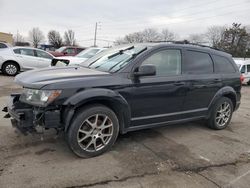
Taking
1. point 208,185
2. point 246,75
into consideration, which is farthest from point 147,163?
point 246,75

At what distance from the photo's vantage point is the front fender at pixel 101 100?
3.53 meters

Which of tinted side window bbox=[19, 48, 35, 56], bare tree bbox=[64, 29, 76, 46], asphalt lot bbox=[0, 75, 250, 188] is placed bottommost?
asphalt lot bbox=[0, 75, 250, 188]

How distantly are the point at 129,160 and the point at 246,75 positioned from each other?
55.2ft

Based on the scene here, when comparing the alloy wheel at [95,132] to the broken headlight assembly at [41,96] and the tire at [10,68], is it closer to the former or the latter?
the broken headlight assembly at [41,96]

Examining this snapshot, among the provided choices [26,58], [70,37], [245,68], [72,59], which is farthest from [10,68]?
[70,37]

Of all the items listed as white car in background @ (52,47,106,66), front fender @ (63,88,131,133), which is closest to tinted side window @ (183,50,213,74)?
front fender @ (63,88,131,133)

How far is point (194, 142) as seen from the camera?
185 inches

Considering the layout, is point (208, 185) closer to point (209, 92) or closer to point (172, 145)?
point (172, 145)

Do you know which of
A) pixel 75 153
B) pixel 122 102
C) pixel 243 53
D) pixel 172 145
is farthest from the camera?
pixel 243 53

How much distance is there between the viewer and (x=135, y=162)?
374 cm

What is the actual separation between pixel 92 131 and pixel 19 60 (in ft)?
33.6

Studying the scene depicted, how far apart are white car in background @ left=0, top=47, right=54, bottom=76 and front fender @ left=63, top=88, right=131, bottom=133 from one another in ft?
33.1

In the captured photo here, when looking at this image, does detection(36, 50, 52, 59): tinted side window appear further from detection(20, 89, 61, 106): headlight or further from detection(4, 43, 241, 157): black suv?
detection(20, 89, 61, 106): headlight

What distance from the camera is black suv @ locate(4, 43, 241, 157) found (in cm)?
353
